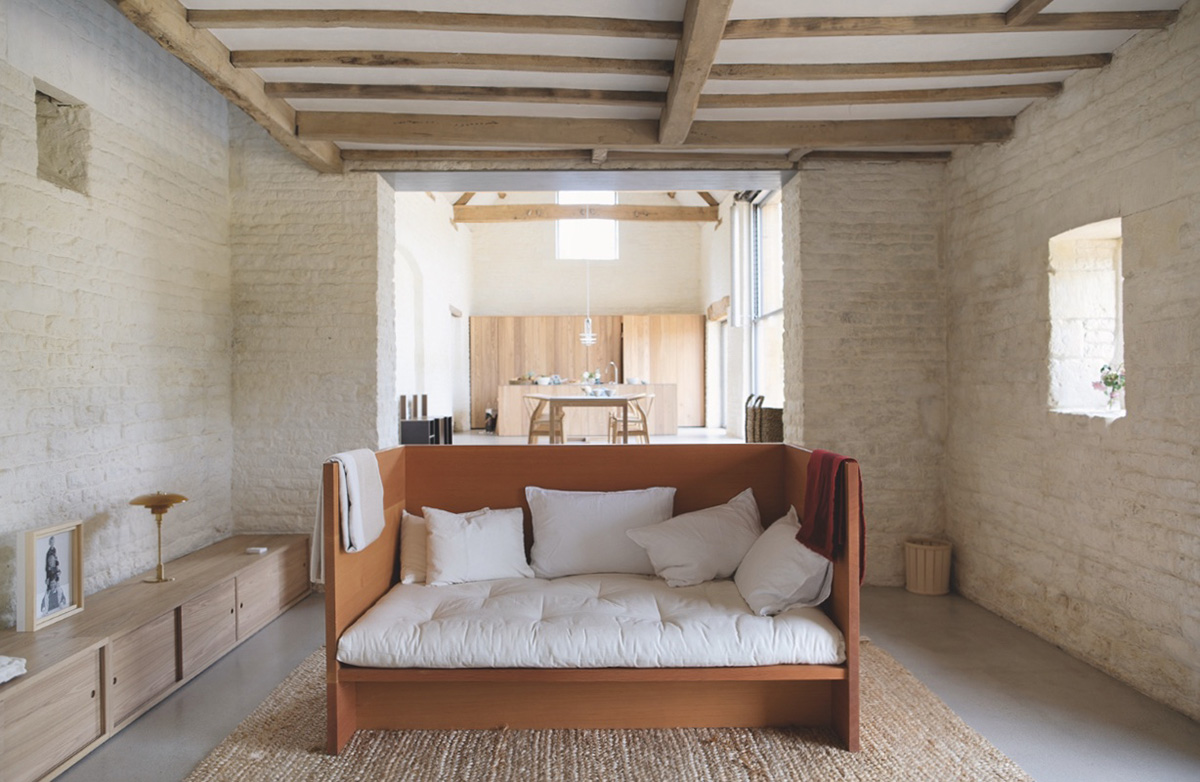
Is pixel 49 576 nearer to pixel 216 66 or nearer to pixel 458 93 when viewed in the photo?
pixel 216 66

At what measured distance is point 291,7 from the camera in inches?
117

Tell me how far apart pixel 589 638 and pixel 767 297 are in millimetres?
8414

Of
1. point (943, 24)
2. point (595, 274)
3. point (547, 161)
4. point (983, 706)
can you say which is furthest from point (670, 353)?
point (983, 706)

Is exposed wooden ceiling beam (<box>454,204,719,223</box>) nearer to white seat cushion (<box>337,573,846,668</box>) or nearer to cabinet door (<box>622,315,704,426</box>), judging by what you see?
cabinet door (<box>622,315,704,426</box>)

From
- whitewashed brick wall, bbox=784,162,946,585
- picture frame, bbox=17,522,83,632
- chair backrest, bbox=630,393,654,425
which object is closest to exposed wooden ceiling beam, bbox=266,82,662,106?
whitewashed brick wall, bbox=784,162,946,585

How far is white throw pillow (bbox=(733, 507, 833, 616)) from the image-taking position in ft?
8.93

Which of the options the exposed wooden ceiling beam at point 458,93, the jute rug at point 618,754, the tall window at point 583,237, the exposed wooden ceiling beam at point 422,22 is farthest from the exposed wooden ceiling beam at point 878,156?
the tall window at point 583,237

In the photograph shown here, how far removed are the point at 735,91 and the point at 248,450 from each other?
12.1ft

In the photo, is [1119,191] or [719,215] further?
[719,215]

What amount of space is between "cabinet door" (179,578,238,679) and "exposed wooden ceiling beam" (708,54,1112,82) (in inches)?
136

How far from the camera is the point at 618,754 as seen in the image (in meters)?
2.55

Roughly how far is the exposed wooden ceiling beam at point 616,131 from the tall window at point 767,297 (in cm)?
592

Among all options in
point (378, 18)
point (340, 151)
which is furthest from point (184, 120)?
point (378, 18)

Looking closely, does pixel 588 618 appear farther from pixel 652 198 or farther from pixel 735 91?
pixel 652 198
